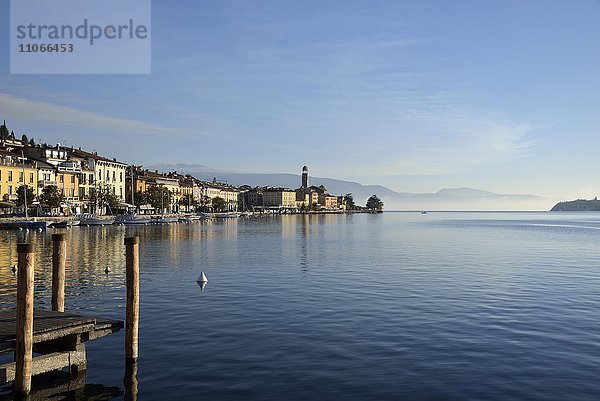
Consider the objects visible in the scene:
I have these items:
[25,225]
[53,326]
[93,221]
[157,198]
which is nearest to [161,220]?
[93,221]

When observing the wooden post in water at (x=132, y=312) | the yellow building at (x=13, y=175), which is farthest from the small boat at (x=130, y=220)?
the wooden post in water at (x=132, y=312)

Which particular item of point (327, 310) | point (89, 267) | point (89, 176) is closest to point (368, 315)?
point (327, 310)

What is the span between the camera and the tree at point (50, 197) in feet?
324

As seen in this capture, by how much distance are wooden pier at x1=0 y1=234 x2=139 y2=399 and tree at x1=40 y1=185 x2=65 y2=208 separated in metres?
88.9

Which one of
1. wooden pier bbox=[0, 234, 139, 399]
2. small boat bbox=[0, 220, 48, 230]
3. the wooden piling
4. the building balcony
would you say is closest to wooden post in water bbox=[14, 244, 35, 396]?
wooden pier bbox=[0, 234, 139, 399]

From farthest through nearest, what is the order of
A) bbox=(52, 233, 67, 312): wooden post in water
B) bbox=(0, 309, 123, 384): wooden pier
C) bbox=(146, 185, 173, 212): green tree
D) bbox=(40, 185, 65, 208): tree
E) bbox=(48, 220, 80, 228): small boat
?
bbox=(146, 185, 173, 212): green tree → bbox=(40, 185, 65, 208): tree → bbox=(48, 220, 80, 228): small boat → bbox=(52, 233, 67, 312): wooden post in water → bbox=(0, 309, 123, 384): wooden pier

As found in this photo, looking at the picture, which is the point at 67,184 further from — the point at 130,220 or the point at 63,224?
the point at 63,224

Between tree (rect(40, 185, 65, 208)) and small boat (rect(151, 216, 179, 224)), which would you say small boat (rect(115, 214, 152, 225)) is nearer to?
small boat (rect(151, 216, 179, 224))

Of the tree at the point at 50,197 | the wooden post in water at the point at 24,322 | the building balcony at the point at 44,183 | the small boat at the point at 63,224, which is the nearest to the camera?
the wooden post in water at the point at 24,322

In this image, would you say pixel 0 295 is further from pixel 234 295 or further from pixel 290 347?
pixel 290 347

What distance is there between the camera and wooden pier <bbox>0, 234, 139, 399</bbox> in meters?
12.8

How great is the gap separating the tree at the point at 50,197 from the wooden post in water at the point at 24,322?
93.6m

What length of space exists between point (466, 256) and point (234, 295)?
1134 inches

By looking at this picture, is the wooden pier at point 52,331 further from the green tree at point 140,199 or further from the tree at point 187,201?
the tree at point 187,201
